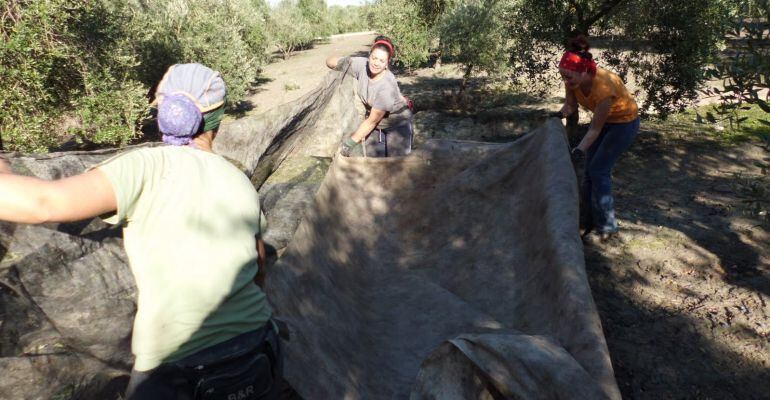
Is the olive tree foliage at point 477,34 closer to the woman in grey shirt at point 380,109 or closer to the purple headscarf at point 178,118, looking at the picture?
the woman in grey shirt at point 380,109

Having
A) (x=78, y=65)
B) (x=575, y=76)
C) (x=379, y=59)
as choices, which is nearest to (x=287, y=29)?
(x=78, y=65)

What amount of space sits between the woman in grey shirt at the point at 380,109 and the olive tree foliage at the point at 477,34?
11.0 m

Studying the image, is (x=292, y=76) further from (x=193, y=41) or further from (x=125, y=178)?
(x=125, y=178)

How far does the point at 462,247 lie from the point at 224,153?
2713mm

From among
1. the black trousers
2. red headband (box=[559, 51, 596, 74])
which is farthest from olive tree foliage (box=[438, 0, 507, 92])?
red headband (box=[559, 51, 596, 74])

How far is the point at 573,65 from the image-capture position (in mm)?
4844

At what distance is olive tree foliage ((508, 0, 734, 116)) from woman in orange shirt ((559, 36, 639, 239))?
4.65 meters

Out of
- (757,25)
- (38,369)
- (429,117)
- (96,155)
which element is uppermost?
(757,25)

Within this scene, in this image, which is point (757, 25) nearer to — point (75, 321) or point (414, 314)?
point (414, 314)

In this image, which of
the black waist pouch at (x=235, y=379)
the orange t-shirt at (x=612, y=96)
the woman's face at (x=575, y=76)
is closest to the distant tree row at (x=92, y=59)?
the woman's face at (x=575, y=76)

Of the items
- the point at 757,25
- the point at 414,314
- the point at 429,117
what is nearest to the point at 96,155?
the point at 414,314

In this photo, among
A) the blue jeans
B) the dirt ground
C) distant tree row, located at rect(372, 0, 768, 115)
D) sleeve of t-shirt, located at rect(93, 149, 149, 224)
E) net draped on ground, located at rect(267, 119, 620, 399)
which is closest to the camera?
sleeve of t-shirt, located at rect(93, 149, 149, 224)

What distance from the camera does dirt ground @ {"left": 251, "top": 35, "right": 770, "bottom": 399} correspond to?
3.88m

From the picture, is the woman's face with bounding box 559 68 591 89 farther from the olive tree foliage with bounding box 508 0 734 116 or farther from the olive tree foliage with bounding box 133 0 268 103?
the olive tree foliage with bounding box 133 0 268 103
